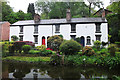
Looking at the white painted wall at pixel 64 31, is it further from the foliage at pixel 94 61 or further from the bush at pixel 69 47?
the foliage at pixel 94 61

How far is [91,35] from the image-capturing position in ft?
66.8

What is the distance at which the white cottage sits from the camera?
66.3ft

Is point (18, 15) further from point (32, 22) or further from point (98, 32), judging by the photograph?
point (98, 32)

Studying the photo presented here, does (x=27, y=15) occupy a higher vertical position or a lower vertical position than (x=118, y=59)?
higher

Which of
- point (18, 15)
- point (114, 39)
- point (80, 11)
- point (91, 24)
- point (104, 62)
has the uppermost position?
point (80, 11)

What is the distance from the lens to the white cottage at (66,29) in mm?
20219

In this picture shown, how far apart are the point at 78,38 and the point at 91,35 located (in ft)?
7.94

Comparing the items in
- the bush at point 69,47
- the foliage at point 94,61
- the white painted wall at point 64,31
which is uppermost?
the white painted wall at point 64,31

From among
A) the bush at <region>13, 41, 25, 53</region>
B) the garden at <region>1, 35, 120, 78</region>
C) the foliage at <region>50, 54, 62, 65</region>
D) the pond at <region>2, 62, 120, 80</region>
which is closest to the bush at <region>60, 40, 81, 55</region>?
the garden at <region>1, 35, 120, 78</region>

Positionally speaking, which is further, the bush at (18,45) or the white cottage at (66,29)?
the white cottage at (66,29)

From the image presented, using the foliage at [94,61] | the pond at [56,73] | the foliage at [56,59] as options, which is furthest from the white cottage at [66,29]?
the pond at [56,73]

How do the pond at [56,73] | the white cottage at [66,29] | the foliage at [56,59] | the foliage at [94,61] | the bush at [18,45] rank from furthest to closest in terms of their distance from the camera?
the white cottage at [66,29]
the bush at [18,45]
the foliage at [56,59]
the foliage at [94,61]
the pond at [56,73]

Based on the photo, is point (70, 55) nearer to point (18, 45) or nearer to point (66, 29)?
point (18, 45)

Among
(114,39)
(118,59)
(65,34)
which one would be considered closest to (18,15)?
(65,34)
